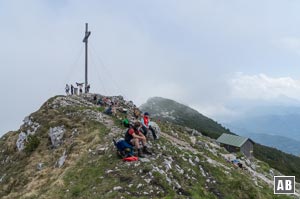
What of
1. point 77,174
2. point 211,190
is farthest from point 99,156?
point 211,190

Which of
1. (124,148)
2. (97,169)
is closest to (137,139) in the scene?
(124,148)

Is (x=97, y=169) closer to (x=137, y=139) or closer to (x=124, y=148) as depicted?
(x=124, y=148)

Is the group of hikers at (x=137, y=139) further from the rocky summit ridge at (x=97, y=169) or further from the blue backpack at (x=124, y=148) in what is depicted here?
the rocky summit ridge at (x=97, y=169)

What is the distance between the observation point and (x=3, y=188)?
2602cm

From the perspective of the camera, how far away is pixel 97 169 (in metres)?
21.2

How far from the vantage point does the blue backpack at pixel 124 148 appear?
21891mm

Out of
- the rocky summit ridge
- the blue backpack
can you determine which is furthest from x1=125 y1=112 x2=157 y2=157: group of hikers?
the rocky summit ridge

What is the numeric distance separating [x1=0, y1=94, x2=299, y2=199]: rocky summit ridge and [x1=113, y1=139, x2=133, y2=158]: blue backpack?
0.53 m

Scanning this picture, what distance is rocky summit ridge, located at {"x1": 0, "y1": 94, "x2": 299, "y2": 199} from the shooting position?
19.1m

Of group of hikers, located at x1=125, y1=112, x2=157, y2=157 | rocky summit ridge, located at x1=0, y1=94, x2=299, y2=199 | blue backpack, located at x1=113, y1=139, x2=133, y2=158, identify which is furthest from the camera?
group of hikers, located at x1=125, y1=112, x2=157, y2=157

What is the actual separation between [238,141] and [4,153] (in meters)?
61.3

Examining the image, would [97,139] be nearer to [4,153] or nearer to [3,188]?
[3,188]

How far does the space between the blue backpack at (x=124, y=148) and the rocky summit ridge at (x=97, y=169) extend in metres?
0.53

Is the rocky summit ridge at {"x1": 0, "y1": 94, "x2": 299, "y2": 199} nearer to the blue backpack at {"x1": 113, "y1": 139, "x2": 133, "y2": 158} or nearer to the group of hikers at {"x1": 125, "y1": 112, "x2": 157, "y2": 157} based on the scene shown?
the blue backpack at {"x1": 113, "y1": 139, "x2": 133, "y2": 158}
